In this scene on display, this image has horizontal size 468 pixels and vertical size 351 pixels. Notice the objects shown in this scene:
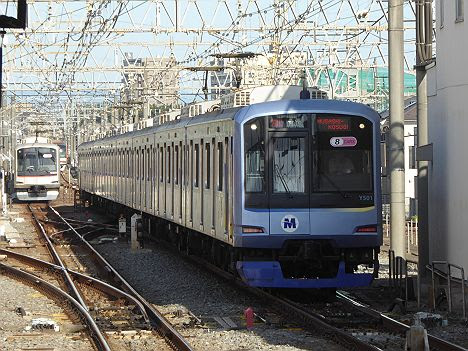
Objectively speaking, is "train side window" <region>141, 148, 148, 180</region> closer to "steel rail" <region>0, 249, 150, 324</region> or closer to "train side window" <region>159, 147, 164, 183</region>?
"train side window" <region>159, 147, 164, 183</region>

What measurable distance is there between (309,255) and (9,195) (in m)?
33.4

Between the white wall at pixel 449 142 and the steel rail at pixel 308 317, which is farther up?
the white wall at pixel 449 142

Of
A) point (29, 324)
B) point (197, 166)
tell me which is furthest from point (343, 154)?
point (29, 324)

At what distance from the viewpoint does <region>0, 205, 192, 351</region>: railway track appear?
11.7m

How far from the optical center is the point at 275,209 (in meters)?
13.5

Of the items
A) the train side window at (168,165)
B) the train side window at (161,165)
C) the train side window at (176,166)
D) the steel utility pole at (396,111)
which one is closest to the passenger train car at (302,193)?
the steel utility pole at (396,111)

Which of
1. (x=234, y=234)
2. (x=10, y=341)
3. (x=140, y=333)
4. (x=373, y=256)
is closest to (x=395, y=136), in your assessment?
(x=373, y=256)

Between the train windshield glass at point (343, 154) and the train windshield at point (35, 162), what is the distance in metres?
30.6

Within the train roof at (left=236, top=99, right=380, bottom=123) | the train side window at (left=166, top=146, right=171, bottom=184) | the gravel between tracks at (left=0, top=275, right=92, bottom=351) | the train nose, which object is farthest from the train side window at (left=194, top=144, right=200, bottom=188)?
the train nose

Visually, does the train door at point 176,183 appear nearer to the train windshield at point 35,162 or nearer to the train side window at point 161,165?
the train side window at point 161,165

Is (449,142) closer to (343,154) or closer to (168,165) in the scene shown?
(343,154)

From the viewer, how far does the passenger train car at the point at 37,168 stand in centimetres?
4328

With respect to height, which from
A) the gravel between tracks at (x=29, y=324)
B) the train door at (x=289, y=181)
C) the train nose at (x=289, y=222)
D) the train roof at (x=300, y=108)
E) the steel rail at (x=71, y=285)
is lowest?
the gravel between tracks at (x=29, y=324)

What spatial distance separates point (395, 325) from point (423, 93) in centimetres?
366
